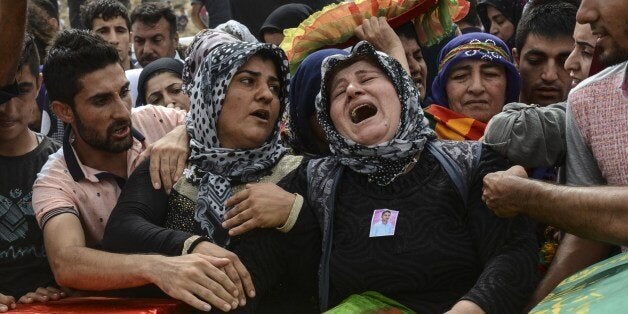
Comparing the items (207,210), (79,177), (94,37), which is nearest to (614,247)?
(207,210)

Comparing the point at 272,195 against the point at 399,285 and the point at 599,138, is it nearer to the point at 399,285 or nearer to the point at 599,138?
the point at 399,285

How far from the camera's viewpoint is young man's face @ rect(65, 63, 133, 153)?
4531 mm

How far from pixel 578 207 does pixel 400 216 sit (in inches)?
27.5

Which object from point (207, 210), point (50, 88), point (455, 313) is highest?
point (50, 88)

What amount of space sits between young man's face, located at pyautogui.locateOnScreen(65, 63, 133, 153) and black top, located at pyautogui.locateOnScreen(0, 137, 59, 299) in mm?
350

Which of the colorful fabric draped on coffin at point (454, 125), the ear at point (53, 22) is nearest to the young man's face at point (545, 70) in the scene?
the colorful fabric draped on coffin at point (454, 125)

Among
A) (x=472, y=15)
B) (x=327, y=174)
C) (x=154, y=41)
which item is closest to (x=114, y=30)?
(x=154, y=41)

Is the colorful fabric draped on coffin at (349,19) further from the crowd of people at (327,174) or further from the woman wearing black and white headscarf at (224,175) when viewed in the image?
the woman wearing black and white headscarf at (224,175)

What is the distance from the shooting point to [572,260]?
358cm

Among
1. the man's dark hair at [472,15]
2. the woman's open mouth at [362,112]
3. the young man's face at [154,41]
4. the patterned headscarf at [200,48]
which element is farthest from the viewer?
the young man's face at [154,41]

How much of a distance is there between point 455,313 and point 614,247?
733mm

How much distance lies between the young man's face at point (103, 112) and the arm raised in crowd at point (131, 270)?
1.73 feet

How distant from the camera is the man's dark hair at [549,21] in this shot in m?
4.68

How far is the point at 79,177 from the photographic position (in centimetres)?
433
